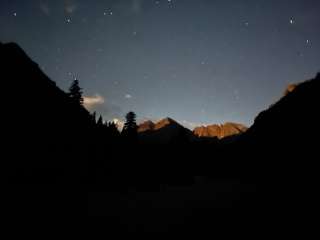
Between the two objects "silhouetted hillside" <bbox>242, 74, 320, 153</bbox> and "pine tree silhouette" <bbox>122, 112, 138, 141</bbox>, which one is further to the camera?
"pine tree silhouette" <bbox>122, 112, 138, 141</bbox>

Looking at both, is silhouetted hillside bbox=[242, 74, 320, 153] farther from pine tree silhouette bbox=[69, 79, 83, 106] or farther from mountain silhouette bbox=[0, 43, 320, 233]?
pine tree silhouette bbox=[69, 79, 83, 106]

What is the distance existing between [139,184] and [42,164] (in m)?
14.3

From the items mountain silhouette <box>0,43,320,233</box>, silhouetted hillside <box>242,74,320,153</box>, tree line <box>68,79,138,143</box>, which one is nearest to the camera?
mountain silhouette <box>0,43,320,233</box>

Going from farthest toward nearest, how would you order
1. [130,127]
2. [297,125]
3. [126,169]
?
[130,127] < [126,169] < [297,125]

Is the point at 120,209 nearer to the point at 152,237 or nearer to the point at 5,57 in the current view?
the point at 152,237

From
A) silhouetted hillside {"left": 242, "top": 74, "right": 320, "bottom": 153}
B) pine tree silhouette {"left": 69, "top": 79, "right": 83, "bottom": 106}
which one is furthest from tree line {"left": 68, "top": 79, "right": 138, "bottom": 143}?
silhouetted hillside {"left": 242, "top": 74, "right": 320, "bottom": 153}

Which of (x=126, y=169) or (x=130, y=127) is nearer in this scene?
(x=126, y=169)

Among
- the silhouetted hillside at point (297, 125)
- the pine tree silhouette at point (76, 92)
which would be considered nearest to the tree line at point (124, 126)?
the pine tree silhouette at point (76, 92)

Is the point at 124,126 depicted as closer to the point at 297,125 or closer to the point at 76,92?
the point at 76,92

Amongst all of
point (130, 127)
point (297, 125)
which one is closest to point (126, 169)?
point (130, 127)

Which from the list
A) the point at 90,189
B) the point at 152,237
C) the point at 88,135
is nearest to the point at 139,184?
the point at 90,189

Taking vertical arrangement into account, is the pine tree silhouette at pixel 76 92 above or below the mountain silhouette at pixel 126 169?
above

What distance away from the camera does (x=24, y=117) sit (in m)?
27.3

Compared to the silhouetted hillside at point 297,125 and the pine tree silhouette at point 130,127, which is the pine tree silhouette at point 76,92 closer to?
the pine tree silhouette at point 130,127
